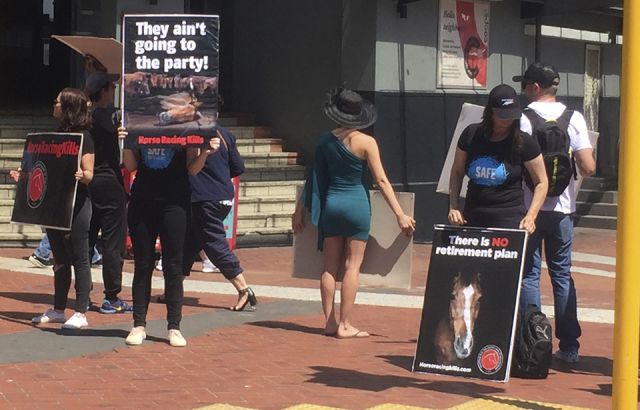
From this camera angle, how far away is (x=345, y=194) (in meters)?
9.02

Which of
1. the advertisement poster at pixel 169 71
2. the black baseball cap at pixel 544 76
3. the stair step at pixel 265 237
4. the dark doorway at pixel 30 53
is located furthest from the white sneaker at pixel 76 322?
the dark doorway at pixel 30 53

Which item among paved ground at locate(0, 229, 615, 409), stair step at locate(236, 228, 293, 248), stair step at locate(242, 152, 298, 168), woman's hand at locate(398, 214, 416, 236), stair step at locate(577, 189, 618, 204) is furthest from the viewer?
stair step at locate(577, 189, 618, 204)

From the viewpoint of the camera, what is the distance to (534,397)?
7.34 metres

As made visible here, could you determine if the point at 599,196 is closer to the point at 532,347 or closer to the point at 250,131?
the point at 250,131

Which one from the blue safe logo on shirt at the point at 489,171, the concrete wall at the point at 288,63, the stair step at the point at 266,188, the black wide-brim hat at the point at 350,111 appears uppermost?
the concrete wall at the point at 288,63

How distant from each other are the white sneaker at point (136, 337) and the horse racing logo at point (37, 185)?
137cm

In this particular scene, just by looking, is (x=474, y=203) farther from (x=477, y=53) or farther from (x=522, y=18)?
(x=522, y=18)

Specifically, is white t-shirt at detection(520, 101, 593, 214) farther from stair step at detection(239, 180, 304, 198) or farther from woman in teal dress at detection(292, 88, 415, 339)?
stair step at detection(239, 180, 304, 198)

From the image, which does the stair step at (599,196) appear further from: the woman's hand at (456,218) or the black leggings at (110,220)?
the woman's hand at (456,218)

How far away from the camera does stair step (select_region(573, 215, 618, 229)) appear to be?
19.4 metres

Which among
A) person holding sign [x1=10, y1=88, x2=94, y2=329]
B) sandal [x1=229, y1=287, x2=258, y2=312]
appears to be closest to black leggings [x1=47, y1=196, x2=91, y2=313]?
person holding sign [x1=10, y1=88, x2=94, y2=329]

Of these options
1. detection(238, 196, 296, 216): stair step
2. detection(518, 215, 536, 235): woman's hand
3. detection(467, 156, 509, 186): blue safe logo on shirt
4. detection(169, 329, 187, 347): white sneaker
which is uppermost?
detection(467, 156, 509, 186): blue safe logo on shirt

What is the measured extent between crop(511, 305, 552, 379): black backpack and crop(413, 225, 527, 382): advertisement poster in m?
0.48

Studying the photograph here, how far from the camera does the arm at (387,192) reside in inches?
348
